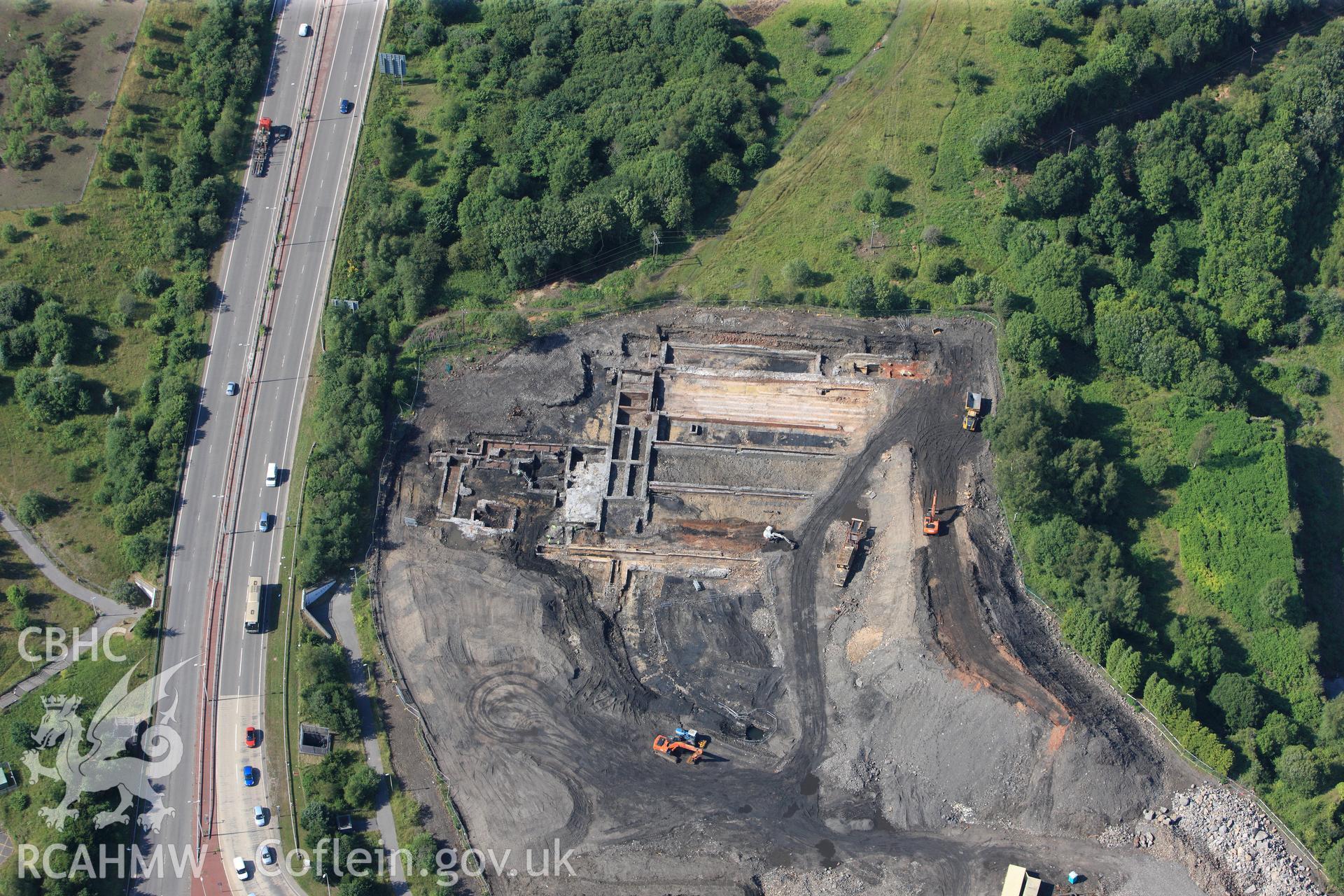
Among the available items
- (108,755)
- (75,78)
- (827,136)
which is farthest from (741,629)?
(75,78)

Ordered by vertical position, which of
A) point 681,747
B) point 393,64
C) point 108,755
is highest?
point 393,64

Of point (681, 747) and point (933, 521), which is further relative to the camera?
point (933, 521)

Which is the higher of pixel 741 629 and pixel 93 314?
pixel 93 314

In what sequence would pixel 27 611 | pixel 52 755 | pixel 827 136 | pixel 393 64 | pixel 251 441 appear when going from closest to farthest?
pixel 52 755
pixel 27 611
pixel 251 441
pixel 827 136
pixel 393 64

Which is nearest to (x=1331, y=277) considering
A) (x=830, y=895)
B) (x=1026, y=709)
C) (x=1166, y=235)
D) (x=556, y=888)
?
(x=1166, y=235)

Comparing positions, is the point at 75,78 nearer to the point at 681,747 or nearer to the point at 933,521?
the point at 681,747

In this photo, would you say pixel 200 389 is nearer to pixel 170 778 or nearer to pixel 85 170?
pixel 85 170

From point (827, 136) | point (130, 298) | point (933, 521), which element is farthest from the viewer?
point (827, 136)
